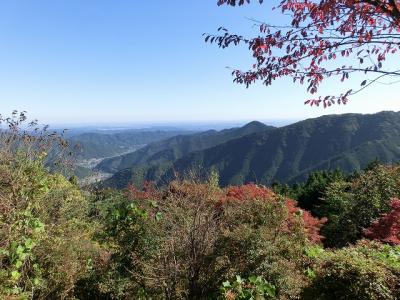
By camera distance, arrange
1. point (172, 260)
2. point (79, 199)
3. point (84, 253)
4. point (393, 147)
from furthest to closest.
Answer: point (393, 147), point (79, 199), point (84, 253), point (172, 260)

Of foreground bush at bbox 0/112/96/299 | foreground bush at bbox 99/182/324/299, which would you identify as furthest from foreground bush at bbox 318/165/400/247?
foreground bush at bbox 0/112/96/299

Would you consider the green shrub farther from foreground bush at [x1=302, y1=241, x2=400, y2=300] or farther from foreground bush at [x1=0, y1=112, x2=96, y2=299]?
foreground bush at [x1=0, y1=112, x2=96, y2=299]

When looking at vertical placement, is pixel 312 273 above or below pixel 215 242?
below

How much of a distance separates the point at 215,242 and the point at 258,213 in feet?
9.78

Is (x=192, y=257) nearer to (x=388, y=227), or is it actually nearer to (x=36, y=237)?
(x=36, y=237)

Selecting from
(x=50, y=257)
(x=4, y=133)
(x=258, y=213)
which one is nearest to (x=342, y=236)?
(x=258, y=213)

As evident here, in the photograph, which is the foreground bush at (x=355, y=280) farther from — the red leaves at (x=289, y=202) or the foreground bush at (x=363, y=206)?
the foreground bush at (x=363, y=206)

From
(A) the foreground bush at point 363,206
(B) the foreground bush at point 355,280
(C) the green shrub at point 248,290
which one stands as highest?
(B) the foreground bush at point 355,280

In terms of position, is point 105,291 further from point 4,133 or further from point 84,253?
point 4,133

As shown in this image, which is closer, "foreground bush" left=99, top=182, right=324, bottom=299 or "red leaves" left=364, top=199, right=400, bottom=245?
"foreground bush" left=99, top=182, right=324, bottom=299

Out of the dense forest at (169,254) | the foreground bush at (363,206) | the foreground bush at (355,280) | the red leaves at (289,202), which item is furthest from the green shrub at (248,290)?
the foreground bush at (363,206)

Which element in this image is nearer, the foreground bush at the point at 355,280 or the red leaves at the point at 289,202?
the foreground bush at the point at 355,280

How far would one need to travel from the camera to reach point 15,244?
522cm

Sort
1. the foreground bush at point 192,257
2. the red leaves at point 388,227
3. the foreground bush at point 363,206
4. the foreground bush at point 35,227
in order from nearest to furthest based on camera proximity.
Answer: the foreground bush at point 35,227
the foreground bush at point 192,257
the red leaves at point 388,227
the foreground bush at point 363,206
